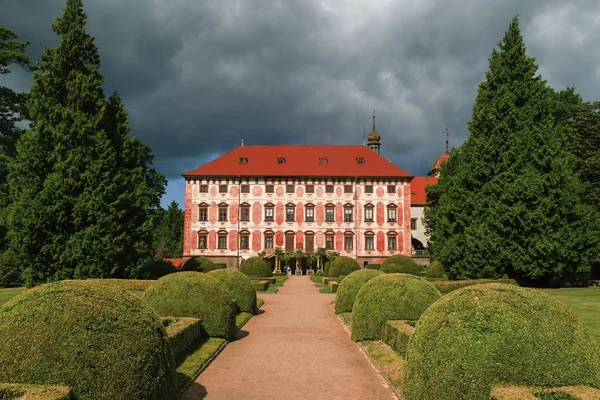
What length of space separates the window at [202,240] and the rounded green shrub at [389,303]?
134 feet

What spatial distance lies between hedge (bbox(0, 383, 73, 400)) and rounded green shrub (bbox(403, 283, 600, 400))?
180 inches

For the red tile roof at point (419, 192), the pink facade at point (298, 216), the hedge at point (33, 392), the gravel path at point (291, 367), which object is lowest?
the gravel path at point (291, 367)

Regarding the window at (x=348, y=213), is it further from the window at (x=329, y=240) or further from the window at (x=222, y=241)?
the window at (x=222, y=241)

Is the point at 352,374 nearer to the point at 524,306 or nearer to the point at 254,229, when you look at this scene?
the point at 524,306

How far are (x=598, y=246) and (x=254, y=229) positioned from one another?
109 ft

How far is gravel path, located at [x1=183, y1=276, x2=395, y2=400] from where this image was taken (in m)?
8.42

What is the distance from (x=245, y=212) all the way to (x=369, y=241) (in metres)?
14.6

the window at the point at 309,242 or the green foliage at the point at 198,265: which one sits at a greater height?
the window at the point at 309,242

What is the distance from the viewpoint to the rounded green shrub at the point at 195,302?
12.6 metres

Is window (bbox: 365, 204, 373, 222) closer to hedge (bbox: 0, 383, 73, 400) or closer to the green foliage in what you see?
the green foliage

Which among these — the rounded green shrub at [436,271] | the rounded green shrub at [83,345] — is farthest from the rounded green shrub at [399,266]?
the rounded green shrub at [83,345]

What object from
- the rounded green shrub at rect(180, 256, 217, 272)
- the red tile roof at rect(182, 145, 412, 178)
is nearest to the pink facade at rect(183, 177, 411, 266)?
the red tile roof at rect(182, 145, 412, 178)

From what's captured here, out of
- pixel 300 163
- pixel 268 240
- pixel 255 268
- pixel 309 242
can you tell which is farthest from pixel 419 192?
pixel 255 268

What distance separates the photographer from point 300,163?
5447 centimetres
